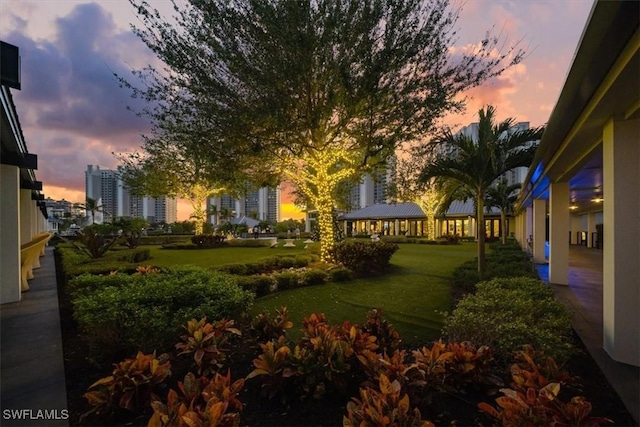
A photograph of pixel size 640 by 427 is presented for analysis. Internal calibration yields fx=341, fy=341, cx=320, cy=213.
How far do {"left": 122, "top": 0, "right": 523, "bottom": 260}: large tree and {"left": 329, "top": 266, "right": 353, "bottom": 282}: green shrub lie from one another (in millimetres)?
4279

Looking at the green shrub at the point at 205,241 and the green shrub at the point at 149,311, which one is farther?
the green shrub at the point at 205,241

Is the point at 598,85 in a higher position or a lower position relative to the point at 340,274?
higher

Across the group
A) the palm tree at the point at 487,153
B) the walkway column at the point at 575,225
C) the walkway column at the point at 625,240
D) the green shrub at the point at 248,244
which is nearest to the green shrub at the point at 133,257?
the green shrub at the point at 248,244

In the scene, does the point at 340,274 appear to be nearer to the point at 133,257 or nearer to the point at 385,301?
the point at 385,301

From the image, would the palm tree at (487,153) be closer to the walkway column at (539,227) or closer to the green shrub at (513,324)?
the green shrub at (513,324)

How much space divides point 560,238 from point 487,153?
3075mm

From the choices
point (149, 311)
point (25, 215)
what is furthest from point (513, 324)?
point (25, 215)

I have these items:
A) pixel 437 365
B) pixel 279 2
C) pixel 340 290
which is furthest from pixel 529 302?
pixel 279 2

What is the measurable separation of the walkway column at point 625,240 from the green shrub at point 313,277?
6770 mm

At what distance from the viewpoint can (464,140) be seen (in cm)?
943

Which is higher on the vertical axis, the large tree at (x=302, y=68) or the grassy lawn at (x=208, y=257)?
the large tree at (x=302, y=68)

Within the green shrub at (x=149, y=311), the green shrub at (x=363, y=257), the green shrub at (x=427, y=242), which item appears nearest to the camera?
the green shrub at (x=149, y=311)

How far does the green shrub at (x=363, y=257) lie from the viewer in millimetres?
11328

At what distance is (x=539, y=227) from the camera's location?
1357 cm
